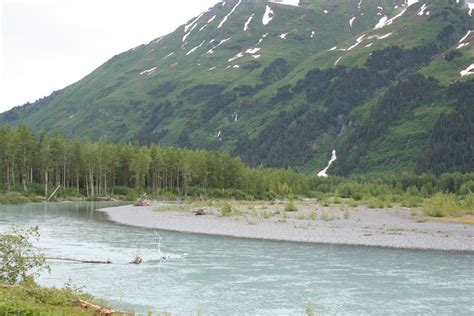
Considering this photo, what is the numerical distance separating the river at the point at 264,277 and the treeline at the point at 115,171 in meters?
71.0

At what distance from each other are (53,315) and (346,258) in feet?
91.2

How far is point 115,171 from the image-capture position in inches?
5340

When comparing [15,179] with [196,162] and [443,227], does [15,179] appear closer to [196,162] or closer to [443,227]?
Answer: [196,162]

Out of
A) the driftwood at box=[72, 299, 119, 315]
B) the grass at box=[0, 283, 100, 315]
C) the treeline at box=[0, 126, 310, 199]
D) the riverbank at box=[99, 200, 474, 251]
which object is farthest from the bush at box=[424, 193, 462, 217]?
the driftwood at box=[72, 299, 119, 315]

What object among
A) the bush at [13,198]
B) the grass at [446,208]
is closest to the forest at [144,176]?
the bush at [13,198]

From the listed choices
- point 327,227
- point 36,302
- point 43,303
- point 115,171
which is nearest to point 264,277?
point 43,303

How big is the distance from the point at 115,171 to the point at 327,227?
89.2 m

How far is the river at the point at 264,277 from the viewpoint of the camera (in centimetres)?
2478

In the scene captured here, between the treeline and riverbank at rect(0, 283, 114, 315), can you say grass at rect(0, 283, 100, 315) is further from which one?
the treeline

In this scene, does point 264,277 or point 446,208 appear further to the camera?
point 446,208

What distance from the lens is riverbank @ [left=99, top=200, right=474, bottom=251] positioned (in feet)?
155

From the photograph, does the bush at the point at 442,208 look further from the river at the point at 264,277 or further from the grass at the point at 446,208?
the river at the point at 264,277

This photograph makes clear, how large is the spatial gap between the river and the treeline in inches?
2794

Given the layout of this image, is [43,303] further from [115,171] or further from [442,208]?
[115,171]
